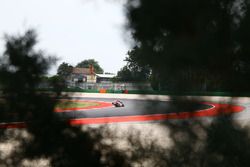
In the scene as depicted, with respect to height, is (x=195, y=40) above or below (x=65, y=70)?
above

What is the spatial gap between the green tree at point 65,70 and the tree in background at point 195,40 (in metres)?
0.80

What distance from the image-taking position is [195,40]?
6.88 feet

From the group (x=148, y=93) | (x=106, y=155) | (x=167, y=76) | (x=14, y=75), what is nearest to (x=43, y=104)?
(x=14, y=75)

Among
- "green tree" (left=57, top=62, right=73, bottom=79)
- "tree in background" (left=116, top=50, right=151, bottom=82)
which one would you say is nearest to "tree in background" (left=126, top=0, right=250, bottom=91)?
"tree in background" (left=116, top=50, right=151, bottom=82)

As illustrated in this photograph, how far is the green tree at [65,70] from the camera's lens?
2.54 metres

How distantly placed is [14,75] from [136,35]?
1.25 m

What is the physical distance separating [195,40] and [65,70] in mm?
1320

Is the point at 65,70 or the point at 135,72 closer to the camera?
the point at 135,72

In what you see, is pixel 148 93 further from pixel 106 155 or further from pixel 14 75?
pixel 14 75

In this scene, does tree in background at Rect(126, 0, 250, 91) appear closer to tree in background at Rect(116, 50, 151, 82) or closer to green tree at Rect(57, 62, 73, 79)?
tree in background at Rect(116, 50, 151, 82)

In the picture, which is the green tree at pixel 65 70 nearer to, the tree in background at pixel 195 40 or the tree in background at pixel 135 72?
the tree in background at pixel 135 72

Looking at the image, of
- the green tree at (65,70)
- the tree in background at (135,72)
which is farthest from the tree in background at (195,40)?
the green tree at (65,70)

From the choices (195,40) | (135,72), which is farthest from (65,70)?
(195,40)

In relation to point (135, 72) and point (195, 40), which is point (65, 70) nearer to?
point (135, 72)
